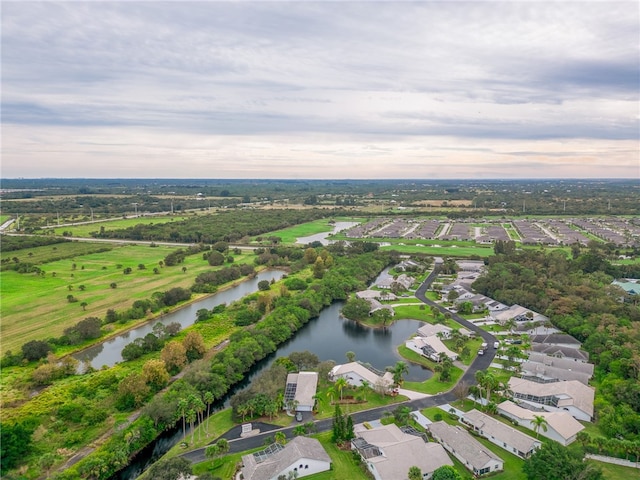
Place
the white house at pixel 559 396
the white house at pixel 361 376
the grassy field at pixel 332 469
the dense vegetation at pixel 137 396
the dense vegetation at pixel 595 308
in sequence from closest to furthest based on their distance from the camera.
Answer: the grassy field at pixel 332 469, the dense vegetation at pixel 137 396, the dense vegetation at pixel 595 308, the white house at pixel 559 396, the white house at pixel 361 376

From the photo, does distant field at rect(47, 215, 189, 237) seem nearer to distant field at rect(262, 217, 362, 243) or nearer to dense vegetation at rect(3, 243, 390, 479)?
distant field at rect(262, 217, 362, 243)

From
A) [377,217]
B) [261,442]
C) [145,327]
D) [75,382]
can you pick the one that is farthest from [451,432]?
[377,217]

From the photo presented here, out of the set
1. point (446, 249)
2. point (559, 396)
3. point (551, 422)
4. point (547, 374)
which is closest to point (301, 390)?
point (551, 422)

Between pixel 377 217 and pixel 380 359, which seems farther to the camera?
pixel 377 217

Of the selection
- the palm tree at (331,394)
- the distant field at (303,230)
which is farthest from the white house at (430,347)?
the distant field at (303,230)

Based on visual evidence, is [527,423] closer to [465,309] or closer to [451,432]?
[451,432]

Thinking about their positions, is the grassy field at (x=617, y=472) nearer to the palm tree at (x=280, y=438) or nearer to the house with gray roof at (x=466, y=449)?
the house with gray roof at (x=466, y=449)
